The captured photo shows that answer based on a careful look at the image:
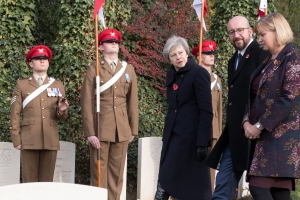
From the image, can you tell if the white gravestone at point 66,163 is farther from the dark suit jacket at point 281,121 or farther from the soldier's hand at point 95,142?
the dark suit jacket at point 281,121

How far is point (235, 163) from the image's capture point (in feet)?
17.9

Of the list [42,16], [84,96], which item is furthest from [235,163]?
[42,16]

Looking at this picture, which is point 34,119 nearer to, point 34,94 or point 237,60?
point 34,94

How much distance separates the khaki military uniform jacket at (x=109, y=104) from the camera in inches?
274

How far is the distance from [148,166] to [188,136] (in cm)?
198

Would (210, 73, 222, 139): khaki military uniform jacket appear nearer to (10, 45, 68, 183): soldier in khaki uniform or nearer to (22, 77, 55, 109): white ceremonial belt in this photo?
(10, 45, 68, 183): soldier in khaki uniform

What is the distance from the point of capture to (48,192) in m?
3.31

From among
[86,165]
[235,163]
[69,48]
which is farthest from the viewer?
[69,48]

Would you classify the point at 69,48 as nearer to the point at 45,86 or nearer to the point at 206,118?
the point at 45,86

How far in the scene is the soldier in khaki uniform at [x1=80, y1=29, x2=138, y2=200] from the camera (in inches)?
275

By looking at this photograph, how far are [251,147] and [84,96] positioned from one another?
261 cm

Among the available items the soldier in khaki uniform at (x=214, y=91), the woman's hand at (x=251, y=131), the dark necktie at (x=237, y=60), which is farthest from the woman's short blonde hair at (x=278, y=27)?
the soldier in khaki uniform at (x=214, y=91)

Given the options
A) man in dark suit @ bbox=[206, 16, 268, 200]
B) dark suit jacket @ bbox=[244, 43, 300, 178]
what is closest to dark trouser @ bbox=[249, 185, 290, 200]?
dark suit jacket @ bbox=[244, 43, 300, 178]

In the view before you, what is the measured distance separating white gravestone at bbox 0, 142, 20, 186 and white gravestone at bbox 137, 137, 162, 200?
1.53 m
